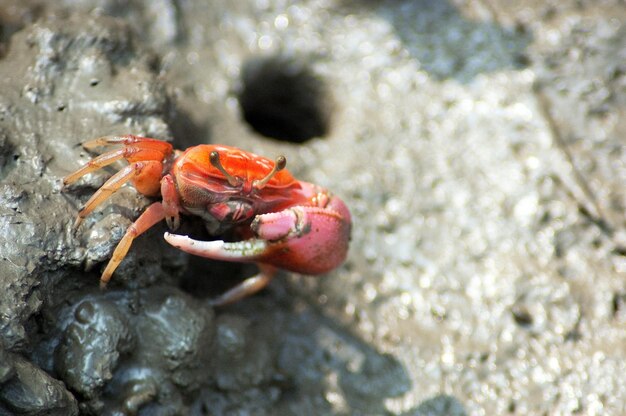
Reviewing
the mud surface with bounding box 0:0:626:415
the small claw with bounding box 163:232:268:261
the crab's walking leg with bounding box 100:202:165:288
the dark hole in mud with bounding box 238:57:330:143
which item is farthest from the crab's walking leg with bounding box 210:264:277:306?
the dark hole in mud with bounding box 238:57:330:143

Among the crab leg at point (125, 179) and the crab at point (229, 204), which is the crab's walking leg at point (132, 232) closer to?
the crab at point (229, 204)

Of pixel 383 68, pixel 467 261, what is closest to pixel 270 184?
pixel 467 261

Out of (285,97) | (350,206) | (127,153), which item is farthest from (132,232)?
(285,97)

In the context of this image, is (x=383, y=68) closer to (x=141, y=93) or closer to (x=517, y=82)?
(x=517, y=82)

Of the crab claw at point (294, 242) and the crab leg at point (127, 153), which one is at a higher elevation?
the crab leg at point (127, 153)

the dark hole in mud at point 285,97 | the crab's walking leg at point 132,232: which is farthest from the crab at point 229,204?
the dark hole in mud at point 285,97

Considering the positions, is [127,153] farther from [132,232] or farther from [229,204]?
[229,204]
